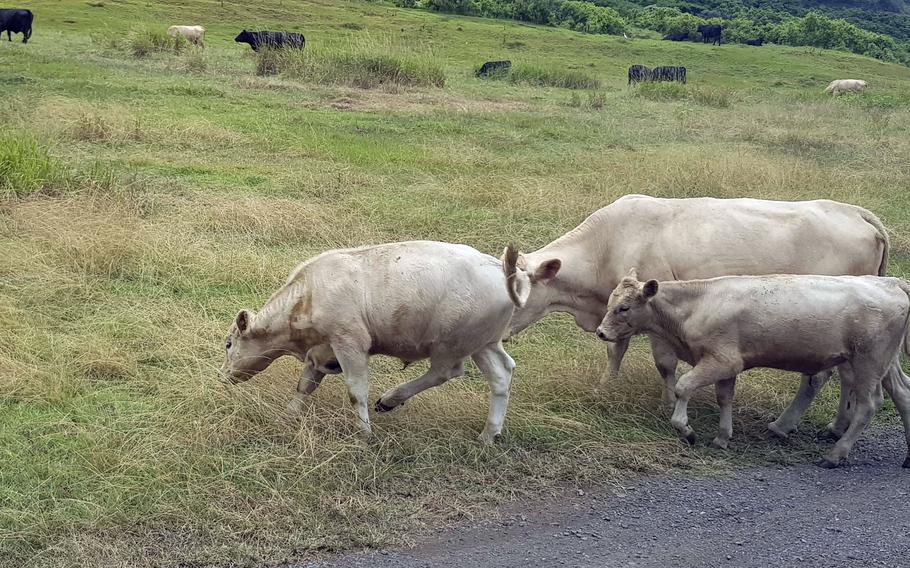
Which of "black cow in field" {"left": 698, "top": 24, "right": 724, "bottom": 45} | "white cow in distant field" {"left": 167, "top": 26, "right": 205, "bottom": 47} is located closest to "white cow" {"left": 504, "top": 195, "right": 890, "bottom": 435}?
"white cow in distant field" {"left": 167, "top": 26, "right": 205, "bottom": 47}

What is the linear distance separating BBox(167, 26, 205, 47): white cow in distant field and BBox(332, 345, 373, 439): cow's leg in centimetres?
2471

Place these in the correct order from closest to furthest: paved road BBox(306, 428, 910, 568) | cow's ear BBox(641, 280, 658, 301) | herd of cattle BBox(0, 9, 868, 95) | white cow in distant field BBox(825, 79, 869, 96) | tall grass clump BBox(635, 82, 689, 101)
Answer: paved road BBox(306, 428, 910, 568) → cow's ear BBox(641, 280, 658, 301) → tall grass clump BBox(635, 82, 689, 101) → herd of cattle BBox(0, 9, 868, 95) → white cow in distant field BBox(825, 79, 869, 96)

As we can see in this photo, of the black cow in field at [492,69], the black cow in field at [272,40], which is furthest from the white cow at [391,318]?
the black cow in field at [492,69]

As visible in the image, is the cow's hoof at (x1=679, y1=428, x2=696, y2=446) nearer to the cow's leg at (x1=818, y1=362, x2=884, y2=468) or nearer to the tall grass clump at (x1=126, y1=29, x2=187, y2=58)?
the cow's leg at (x1=818, y1=362, x2=884, y2=468)

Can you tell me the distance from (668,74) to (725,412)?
25.2 metres

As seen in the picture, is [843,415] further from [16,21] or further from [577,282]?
[16,21]

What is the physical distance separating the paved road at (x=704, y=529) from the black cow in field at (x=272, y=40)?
66.3 ft

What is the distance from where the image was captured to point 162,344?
7.04 metres

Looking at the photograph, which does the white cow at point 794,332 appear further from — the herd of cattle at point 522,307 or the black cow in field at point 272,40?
the black cow in field at point 272,40

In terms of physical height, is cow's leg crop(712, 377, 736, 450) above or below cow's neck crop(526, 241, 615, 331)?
below

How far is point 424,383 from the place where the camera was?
5.98 meters

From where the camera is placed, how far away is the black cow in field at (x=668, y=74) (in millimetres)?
29336

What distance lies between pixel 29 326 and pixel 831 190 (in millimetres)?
10344

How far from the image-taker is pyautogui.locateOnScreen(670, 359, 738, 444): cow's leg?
605 centimetres
